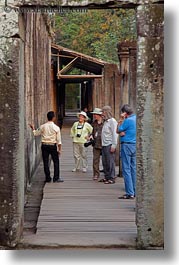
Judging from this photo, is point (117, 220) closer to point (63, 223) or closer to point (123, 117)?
point (63, 223)

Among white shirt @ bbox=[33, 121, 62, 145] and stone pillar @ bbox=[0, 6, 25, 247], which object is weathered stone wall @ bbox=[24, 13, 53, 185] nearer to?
white shirt @ bbox=[33, 121, 62, 145]

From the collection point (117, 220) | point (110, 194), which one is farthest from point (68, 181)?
point (117, 220)

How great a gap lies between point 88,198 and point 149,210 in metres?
3.57

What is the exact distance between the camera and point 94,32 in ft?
120

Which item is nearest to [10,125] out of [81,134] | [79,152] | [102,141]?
[102,141]

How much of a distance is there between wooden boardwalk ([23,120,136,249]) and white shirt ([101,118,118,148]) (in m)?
0.87

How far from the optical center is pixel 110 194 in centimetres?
1103

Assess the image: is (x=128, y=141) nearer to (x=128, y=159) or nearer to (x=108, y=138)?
(x=128, y=159)

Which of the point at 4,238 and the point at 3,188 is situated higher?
the point at 3,188

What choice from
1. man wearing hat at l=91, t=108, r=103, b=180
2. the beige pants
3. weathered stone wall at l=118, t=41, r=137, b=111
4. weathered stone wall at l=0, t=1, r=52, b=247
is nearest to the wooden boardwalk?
weathered stone wall at l=0, t=1, r=52, b=247

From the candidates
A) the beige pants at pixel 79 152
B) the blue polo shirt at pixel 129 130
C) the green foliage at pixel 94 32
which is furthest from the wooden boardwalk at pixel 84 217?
the green foliage at pixel 94 32

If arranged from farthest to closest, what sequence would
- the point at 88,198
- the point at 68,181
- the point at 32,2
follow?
1. the point at 68,181
2. the point at 88,198
3. the point at 32,2

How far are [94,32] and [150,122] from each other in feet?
98.6

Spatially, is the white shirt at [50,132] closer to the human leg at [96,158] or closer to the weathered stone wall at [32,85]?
the weathered stone wall at [32,85]
